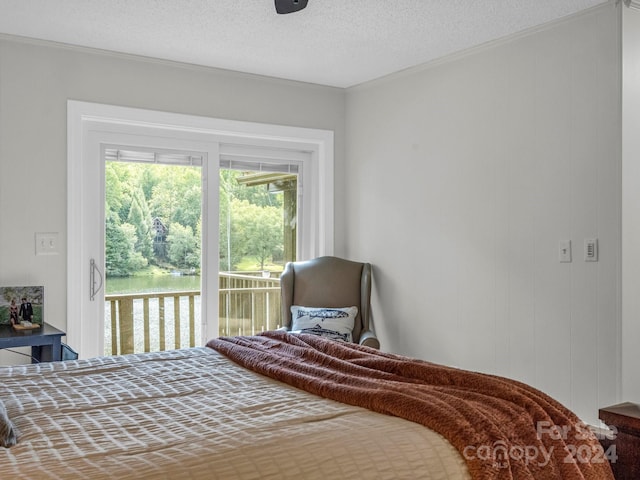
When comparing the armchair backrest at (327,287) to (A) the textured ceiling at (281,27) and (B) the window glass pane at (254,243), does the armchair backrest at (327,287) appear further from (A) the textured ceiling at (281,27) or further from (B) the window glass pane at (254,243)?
(A) the textured ceiling at (281,27)

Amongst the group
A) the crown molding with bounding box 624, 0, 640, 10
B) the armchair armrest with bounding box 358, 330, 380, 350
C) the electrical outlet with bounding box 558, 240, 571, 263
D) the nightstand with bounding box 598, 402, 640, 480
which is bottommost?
the armchair armrest with bounding box 358, 330, 380, 350

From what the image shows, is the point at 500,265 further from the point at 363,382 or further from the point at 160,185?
the point at 160,185

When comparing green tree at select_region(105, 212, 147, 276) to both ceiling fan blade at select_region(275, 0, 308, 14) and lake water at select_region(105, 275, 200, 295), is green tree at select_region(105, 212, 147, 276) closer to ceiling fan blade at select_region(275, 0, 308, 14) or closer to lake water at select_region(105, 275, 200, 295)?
lake water at select_region(105, 275, 200, 295)

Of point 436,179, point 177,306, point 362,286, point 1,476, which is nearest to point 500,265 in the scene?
point 436,179

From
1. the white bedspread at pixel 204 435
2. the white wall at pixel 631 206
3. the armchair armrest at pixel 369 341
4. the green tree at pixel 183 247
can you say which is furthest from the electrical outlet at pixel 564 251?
the green tree at pixel 183 247

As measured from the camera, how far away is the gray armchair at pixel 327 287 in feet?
14.9

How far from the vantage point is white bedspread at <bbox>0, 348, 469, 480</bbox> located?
1506 mm

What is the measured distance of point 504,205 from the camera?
379cm

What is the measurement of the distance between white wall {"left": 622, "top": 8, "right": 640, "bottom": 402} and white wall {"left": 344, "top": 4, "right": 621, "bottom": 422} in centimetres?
4

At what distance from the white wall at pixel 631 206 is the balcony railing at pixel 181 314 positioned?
2.62 metres

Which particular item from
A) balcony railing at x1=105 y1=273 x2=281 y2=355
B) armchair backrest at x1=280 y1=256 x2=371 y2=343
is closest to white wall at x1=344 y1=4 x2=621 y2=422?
armchair backrest at x1=280 y1=256 x2=371 y2=343

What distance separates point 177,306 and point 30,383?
2.27 metres

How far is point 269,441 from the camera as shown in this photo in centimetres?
163

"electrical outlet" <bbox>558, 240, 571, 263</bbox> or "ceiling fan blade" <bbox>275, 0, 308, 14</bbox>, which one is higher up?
"ceiling fan blade" <bbox>275, 0, 308, 14</bbox>
